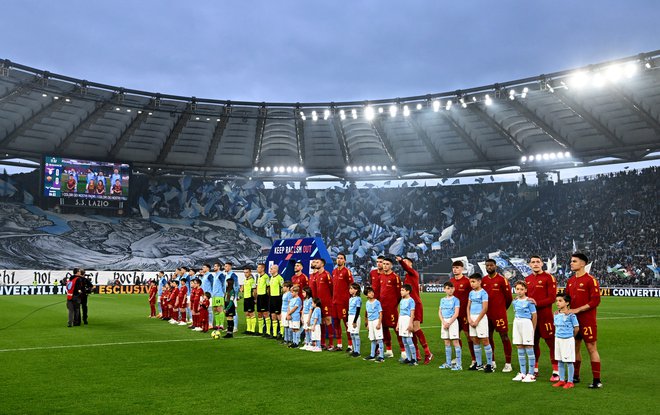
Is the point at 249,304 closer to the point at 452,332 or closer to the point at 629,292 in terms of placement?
the point at 452,332

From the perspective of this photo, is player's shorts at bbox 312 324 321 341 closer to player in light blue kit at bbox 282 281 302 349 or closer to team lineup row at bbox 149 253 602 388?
team lineup row at bbox 149 253 602 388

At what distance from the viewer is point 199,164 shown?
5797cm

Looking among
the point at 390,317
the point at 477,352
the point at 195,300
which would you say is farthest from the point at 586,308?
the point at 195,300

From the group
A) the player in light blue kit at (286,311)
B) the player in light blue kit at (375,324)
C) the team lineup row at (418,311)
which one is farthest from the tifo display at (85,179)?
the player in light blue kit at (375,324)

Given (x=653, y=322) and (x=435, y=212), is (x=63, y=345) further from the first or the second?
(x=435, y=212)

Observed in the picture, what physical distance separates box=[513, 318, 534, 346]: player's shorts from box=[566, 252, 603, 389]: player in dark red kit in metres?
0.76

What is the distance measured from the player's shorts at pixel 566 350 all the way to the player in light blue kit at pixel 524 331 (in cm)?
55

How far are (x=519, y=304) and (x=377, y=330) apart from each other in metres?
3.30

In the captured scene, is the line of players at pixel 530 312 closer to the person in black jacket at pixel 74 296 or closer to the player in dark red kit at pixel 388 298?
→ the player in dark red kit at pixel 388 298

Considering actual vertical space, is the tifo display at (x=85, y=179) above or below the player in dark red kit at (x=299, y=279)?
above

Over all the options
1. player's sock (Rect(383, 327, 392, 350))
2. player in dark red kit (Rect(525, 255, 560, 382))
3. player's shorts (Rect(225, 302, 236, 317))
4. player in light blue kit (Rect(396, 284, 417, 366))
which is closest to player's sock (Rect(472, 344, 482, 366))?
player in dark red kit (Rect(525, 255, 560, 382))

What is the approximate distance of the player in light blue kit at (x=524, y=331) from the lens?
33.1 feet

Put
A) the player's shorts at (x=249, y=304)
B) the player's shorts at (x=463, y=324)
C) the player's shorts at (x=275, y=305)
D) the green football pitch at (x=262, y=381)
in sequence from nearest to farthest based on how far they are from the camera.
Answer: the green football pitch at (x=262, y=381) → the player's shorts at (x=463, y=324) → the player's shorts at (x=275, y=305) → the player's shorts at (x=249, y=304)

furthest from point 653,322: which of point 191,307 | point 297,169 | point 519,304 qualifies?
point 297,169
